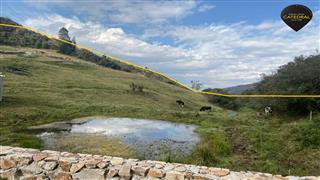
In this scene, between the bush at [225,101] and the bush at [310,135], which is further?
the bush at [225,101]

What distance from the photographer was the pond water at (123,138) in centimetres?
1164

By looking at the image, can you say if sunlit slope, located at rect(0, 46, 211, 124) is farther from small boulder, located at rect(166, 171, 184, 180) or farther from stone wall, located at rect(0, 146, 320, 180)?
small boulder, located at rect(166, 171, 184, 180)

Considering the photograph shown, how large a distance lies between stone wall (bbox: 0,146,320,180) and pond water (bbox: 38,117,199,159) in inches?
137

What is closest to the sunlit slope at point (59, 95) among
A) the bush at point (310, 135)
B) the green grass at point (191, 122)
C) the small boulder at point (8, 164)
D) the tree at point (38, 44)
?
the green grass at point (191, 122)

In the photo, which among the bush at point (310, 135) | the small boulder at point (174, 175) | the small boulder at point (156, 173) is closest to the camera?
the small boulder at point (174, 175)

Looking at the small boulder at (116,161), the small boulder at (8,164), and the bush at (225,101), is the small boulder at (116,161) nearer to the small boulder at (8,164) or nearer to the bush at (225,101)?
the small boulder at (8,164)

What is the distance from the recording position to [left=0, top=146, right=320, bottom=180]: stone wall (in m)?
6.85

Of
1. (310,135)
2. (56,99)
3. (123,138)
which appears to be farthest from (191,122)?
(56,99)

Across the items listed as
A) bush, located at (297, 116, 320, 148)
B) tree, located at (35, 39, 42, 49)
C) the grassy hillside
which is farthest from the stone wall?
tree, located at (35, 39, 42, 49)

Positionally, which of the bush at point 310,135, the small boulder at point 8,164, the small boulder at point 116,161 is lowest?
the small boulder at point 8,164

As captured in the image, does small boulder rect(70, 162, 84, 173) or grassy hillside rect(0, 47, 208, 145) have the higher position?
grassy hillside rect(0, 47, 208, 145)

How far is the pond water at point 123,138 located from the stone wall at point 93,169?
3473 millimetres

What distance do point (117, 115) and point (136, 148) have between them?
973 centimetres

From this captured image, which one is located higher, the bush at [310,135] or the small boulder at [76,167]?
the bush at [310,135]
